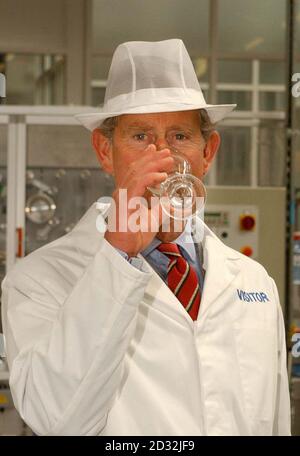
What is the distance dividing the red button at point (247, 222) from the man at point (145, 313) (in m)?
0.78

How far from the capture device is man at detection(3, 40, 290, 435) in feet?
3.32

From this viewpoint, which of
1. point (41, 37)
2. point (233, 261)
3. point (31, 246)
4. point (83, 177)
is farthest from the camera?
point (31, 246)

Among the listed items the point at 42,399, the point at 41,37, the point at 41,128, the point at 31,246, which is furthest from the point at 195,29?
the point at 42,399

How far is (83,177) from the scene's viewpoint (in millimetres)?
2350

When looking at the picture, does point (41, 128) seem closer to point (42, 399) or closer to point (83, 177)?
point (83, 177)

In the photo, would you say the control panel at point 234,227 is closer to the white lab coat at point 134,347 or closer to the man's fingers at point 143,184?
the white lab coat at point 134,347

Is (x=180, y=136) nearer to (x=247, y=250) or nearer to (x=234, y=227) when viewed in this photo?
(x=234, y=227)

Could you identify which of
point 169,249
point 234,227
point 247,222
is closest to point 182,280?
point 169,249

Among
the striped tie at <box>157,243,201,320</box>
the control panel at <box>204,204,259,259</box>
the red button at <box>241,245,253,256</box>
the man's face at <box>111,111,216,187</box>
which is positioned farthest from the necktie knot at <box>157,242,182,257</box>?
the red button at <box>241,245,253,256</box>

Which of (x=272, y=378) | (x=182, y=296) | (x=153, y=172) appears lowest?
(x=272, y=378)

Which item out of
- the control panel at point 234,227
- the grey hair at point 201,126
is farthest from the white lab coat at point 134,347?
the control panel at point 234,227

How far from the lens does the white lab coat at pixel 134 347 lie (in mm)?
1009

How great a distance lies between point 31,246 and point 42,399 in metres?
1.64

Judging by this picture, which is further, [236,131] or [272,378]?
[236,131]
